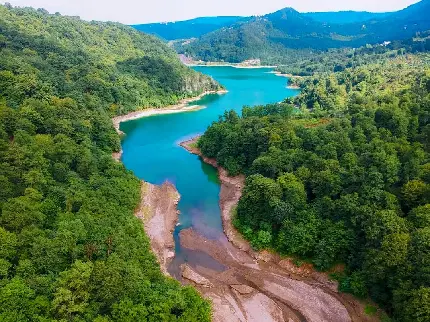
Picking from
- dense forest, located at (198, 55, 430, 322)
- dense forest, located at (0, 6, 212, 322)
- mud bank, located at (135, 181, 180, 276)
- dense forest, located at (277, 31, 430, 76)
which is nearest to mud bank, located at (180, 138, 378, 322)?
dense forest, located at (198, 55, 430, 322)

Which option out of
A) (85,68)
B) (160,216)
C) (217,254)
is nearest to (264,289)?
(217,254)

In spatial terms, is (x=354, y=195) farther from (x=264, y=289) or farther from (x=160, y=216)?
(x=160, y=216)

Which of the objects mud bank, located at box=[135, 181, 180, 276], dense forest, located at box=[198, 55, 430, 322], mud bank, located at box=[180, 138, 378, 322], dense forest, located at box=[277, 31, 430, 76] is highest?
dense forest, located at box=[277, 31, 430, 76]

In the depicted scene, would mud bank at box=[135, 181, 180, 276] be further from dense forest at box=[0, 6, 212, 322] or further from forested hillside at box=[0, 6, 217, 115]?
forested hillside at box=[0, 6, 217, 115]

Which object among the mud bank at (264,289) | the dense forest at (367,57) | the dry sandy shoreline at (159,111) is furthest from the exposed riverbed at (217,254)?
the dense forest at (367,57)

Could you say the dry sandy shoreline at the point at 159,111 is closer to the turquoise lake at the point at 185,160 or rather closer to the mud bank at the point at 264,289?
the turquoise lake at the point at 185,160

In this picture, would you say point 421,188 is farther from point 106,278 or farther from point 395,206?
point 106,278

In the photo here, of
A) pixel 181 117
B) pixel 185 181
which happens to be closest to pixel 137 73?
pixel 181 117
